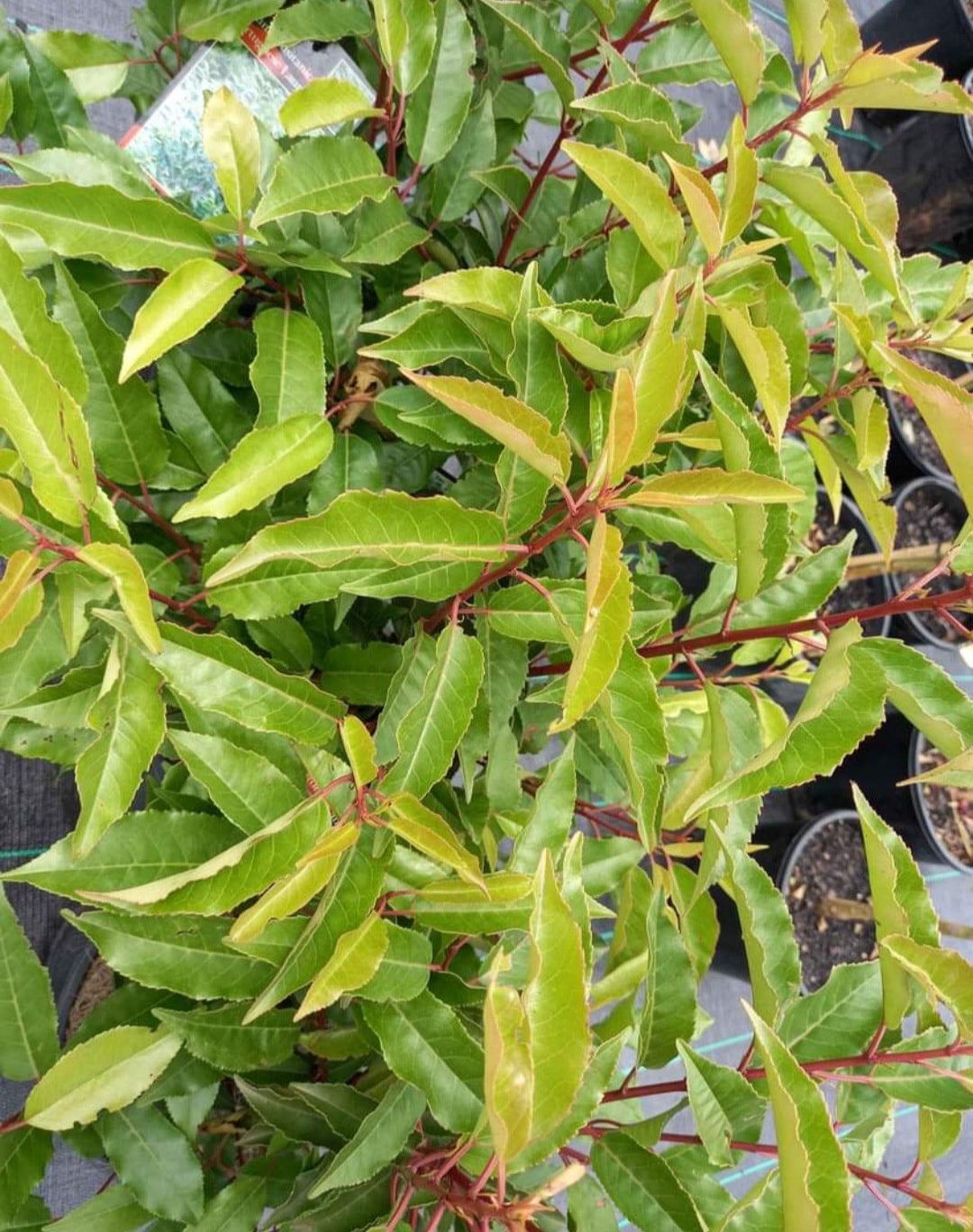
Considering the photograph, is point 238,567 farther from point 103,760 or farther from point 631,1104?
point 631,1104

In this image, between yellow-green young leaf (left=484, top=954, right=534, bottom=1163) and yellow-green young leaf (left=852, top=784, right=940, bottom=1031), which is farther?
yellow-green young leaf (left=852, top=784, right=940, bottom=1031)

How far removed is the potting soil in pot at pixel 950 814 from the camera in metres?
1.82

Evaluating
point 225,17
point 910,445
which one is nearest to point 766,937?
point 225,17

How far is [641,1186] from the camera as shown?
24.9 inches

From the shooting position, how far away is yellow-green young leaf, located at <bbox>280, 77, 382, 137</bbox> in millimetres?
655

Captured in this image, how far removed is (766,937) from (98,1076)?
48cm

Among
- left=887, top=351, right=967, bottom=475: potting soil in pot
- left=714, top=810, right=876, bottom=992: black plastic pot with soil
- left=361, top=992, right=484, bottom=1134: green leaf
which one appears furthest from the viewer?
left=887, top=351, right=967, bottom=475: potting soil in pot

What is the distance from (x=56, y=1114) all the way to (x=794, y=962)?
0.53 metres

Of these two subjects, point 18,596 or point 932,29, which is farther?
point 932,29

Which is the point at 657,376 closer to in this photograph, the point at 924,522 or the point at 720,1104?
the point at 720,1104

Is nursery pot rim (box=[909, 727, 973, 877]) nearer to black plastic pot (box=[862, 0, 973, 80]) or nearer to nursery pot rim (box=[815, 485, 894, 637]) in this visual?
nursery pot rim (box=[815, 485, 894, 637])

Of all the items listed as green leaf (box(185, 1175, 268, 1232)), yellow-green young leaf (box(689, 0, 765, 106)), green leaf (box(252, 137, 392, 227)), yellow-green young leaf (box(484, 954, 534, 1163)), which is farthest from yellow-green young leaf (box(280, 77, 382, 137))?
green leaf (box(185, 1175, 268, 1232))

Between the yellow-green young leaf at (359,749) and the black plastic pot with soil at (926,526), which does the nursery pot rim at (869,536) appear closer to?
the black plastic pot with soil at (926,526)

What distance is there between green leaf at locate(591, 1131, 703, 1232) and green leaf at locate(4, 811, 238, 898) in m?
0.34
